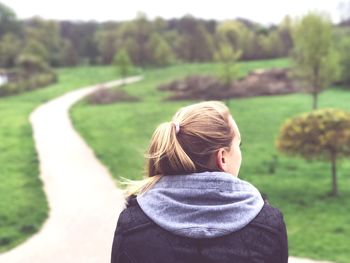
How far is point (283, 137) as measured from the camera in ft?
32.2

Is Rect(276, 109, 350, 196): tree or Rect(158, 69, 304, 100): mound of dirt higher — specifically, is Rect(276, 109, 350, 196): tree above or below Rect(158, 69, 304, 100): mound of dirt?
above

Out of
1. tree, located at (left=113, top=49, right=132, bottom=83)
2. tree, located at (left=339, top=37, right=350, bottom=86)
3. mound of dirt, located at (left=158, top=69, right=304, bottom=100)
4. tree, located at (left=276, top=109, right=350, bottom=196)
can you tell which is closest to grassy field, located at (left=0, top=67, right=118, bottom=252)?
tree, located at (left=276, top=109, right=350, bottom=196)

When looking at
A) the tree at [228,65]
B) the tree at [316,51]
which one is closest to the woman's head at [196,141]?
the tree at [316,51]

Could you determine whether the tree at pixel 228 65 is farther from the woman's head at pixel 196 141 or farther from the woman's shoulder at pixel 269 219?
the woman's shoulder at pixel 269 219

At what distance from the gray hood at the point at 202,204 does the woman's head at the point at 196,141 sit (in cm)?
5

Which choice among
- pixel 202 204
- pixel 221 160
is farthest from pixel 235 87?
pixel 202 204

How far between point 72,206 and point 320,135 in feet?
15.2

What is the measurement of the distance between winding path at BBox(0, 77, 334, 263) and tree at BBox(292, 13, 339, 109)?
849 centimetres

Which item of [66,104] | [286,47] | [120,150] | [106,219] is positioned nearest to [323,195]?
[106,219]

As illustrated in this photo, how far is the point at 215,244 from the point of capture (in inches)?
65.4

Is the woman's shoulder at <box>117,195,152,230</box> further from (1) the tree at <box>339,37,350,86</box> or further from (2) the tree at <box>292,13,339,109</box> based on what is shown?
(1) the tree at <box>339,37,350,86</box>

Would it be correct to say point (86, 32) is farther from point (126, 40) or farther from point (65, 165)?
point (65, 165)

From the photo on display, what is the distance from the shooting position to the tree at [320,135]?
29.8 ft

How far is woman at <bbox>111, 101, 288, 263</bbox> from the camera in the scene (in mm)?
1659
